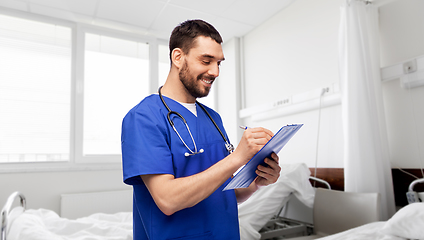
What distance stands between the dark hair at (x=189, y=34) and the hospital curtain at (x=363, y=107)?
5.17ft

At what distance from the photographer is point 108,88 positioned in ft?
12.3

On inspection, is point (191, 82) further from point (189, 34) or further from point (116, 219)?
point (116, 219)

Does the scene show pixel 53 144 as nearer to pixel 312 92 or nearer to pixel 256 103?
pixel 256 103

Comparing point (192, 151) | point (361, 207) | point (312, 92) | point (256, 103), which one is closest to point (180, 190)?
point (192, 151)

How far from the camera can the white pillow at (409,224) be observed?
1.38 metres

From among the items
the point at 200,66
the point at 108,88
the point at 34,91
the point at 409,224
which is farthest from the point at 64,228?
the point at 409,224

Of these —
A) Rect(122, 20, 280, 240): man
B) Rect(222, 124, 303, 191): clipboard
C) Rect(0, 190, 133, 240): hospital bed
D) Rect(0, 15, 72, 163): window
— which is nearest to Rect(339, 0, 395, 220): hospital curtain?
Rect(122, 20, 280, 240): man

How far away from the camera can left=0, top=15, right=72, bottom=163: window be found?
10.5 feet

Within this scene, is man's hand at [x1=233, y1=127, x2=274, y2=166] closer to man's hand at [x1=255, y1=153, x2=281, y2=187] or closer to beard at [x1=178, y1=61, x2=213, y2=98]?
man's hand at [x1=255, y1=153, x2=281, y2=187]

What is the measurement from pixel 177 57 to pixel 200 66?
0.10 m

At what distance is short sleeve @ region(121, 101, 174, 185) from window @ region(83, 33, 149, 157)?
3.00 metres

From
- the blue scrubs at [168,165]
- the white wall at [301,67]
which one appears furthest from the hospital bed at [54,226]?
the white wall at [301,67]

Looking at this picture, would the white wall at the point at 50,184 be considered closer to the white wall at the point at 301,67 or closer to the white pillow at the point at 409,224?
the white wall at the point at 301,67

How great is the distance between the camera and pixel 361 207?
75.2 inches
